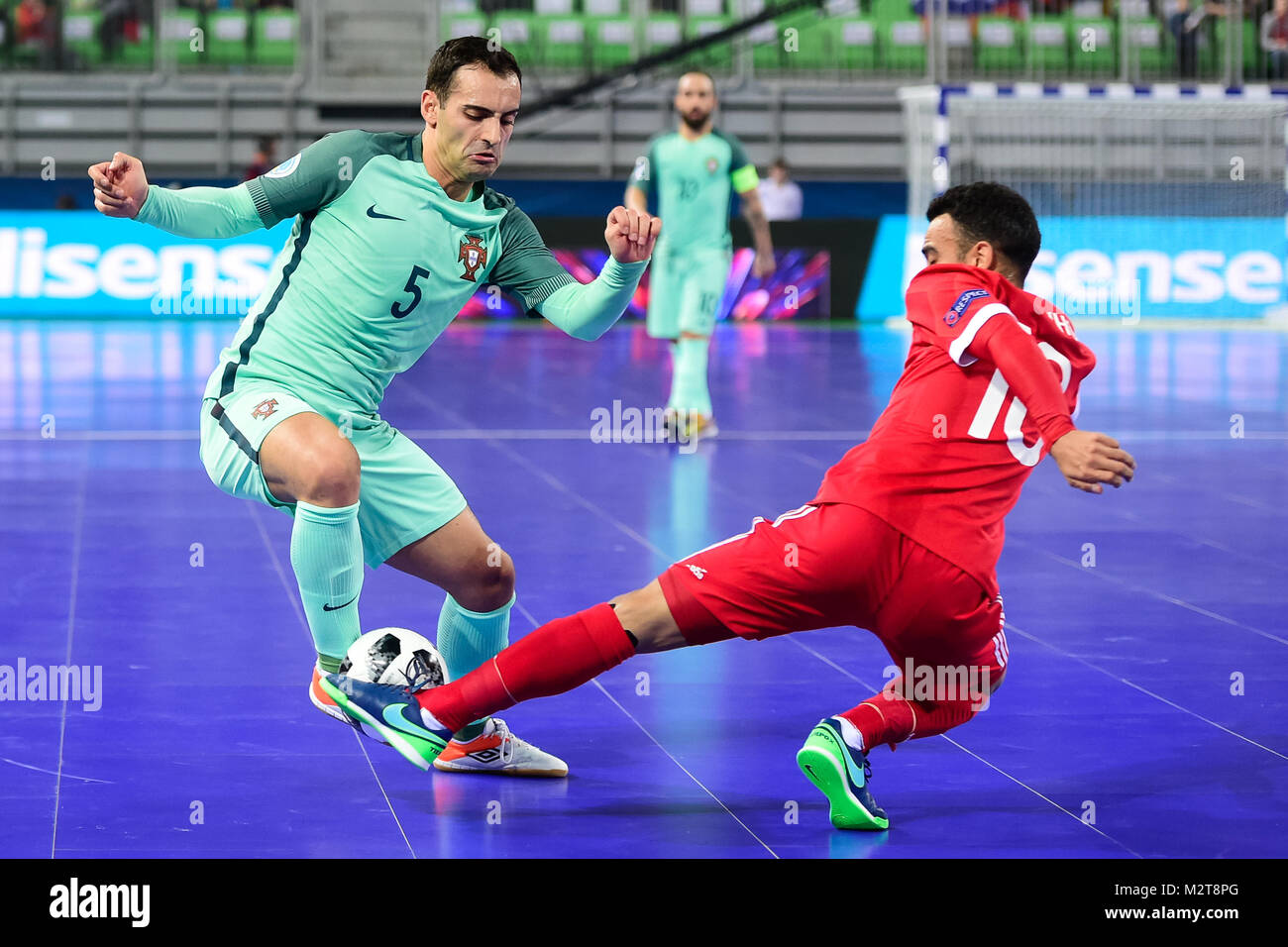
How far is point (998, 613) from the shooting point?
15.0ft

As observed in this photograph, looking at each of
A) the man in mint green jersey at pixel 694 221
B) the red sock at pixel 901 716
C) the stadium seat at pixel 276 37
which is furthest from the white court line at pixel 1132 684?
the stadium seat at pixel 276 37

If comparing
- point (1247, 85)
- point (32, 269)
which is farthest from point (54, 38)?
point (1247, 85)

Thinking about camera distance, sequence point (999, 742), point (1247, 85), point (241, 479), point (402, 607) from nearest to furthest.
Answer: point (241, 479) → point (999, 742) → point (402, 607) → point (1247, 85)

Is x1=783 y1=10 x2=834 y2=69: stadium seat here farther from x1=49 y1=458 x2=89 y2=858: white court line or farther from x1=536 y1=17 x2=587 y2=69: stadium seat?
x1=49 y1=458 x2=89 y2=858: white court line

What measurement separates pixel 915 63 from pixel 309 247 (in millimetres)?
22636

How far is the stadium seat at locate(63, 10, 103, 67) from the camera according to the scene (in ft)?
84.2

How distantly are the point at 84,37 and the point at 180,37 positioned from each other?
1357 millimetres

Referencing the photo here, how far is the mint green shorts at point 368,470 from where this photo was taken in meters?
4.86

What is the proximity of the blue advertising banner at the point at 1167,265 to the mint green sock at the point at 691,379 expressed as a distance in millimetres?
10672

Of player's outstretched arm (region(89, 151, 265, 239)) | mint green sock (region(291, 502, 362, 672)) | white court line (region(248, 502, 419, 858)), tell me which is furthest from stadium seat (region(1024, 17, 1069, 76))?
mint green sock (region(291, 502, 362, 672))

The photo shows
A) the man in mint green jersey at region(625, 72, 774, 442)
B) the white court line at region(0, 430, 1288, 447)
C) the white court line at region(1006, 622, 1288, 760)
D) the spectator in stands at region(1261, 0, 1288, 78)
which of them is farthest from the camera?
the spectator in stands at region(1261, 0, 1288, 78)

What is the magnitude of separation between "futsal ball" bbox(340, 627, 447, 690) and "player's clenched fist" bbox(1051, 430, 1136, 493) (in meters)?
1.73

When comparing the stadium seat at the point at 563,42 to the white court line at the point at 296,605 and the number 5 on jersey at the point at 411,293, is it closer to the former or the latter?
the white court line at the point at 296,605

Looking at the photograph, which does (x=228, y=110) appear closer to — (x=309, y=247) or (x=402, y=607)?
(x=402, y=607)
